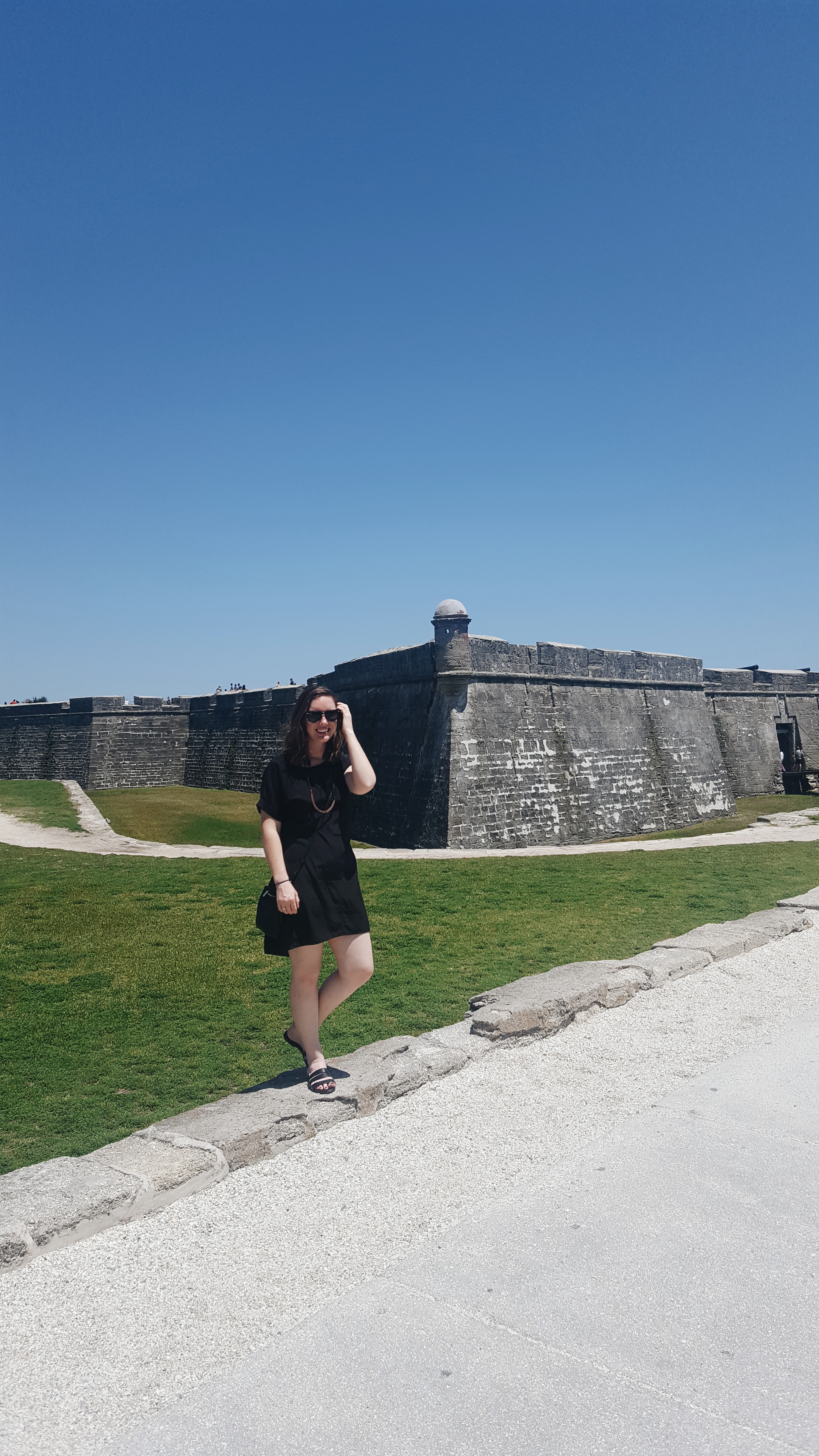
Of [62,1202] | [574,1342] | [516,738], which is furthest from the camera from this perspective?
[516,738]

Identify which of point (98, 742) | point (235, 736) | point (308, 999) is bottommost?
point (308, 999)

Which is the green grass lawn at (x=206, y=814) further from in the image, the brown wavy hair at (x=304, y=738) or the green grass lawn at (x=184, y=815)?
the brown wavy hair at (x=304, y=738)

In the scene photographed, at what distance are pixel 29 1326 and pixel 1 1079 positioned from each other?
2.10m

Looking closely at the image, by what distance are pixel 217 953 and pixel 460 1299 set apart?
14.6 feet

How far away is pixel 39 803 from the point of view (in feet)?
57.8

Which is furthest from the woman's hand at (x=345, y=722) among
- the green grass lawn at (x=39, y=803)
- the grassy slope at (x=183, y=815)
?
the grassy slope at (x=183, y=815)

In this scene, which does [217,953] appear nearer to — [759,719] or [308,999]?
[308,999]

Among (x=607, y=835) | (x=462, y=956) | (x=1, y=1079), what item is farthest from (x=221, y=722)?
(x=1, y=1079)

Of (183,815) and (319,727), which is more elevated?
(319,727)

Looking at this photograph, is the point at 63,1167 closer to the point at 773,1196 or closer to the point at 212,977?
the point at 773,1196

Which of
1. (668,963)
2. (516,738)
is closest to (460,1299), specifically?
(668,963)

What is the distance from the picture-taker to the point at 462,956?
20.8ft

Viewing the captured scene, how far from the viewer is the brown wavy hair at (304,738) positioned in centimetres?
360

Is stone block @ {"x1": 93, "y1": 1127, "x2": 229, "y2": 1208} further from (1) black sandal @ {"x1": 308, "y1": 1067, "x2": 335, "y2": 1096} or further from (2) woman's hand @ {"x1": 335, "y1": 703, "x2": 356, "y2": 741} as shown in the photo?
(2) woman's hand @ {"x1": 335, "y1": 703, "x2": 356, "y2": 741}
